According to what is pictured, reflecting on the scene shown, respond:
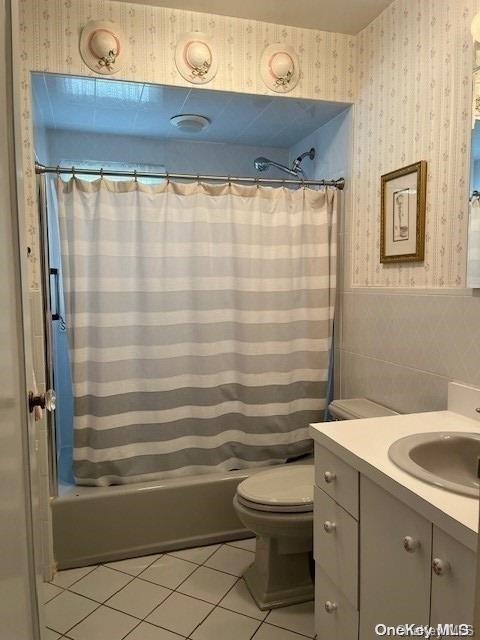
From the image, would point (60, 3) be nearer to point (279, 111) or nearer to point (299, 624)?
point (279, 111)

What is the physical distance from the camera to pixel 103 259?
208 centimetres

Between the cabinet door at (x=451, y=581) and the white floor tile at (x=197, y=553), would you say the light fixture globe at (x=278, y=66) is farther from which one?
the white floor tile at (x=197, y=553)

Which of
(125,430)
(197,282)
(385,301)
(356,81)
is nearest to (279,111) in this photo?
(356,81)

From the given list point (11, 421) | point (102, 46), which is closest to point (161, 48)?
point (102, 46)

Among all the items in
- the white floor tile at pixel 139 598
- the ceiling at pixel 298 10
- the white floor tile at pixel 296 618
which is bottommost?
the white floor tile at pixel 296 618

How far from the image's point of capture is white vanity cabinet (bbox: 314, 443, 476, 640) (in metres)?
0.89

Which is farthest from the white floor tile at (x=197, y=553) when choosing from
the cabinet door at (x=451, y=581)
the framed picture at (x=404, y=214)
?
the framed picture at (x=404, y=214)

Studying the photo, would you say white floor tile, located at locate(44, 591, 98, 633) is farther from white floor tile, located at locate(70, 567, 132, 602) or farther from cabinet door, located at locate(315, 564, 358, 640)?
cabinet door, located at locate(315, 564, 358, 640)

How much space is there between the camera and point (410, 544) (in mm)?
975

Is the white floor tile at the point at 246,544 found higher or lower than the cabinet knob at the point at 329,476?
lower

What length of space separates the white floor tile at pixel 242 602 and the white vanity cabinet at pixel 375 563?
0.34 metres

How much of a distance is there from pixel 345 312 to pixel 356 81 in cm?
116

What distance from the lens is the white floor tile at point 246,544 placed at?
2.15 m

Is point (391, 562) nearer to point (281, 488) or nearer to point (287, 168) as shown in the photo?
point (281, 488)
